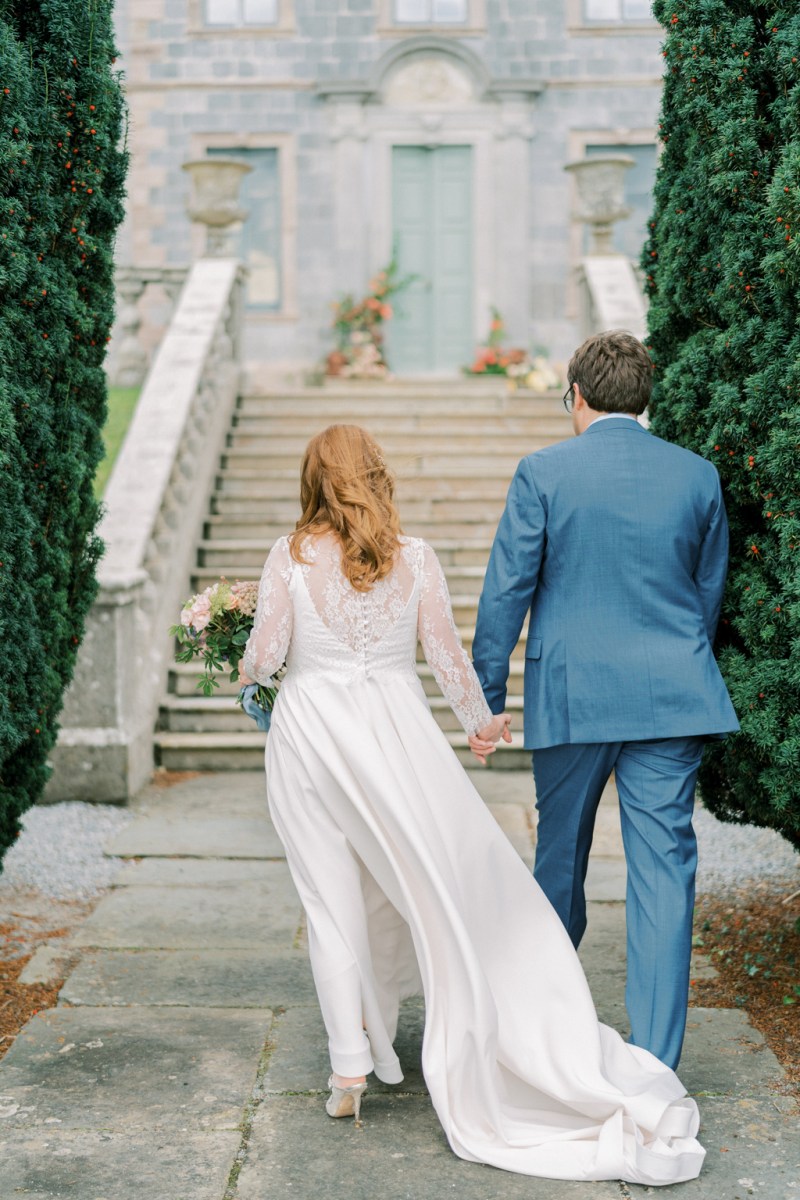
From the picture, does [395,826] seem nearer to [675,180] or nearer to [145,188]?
[675,180]

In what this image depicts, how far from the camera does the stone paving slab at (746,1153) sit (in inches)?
121

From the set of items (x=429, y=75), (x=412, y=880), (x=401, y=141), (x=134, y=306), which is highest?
(x=429, y=75)

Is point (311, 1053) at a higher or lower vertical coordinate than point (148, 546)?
lower

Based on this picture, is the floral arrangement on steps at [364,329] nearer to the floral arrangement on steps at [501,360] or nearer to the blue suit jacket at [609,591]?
the floral arrangement on steps at [501,360]

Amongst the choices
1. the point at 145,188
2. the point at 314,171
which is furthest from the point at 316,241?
the point at 145,188

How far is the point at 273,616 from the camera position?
3465 millimetres

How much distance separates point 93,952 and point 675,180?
3.22 m

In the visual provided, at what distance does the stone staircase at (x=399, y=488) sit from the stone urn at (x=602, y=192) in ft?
5.27

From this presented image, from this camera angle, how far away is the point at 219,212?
1139 centimetres

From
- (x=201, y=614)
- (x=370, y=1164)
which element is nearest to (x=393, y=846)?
(x=370, y=1164)

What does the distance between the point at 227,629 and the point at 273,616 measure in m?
0.37

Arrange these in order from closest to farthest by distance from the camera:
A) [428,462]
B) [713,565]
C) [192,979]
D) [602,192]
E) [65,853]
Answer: [713,565], [192,979], [65,853], [428,462], [602,192]

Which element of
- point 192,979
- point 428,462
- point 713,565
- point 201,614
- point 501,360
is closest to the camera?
point 713,565

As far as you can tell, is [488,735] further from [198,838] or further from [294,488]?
[294,488]
